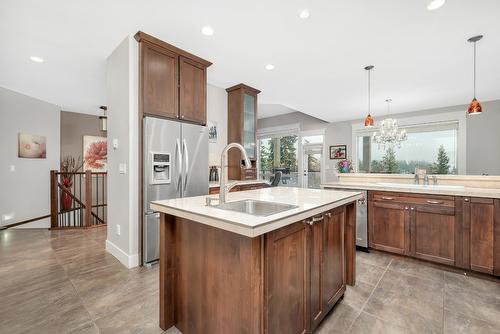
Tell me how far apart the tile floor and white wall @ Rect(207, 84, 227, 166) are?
2.29 meters

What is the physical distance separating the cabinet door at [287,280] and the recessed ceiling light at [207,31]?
2317 mm

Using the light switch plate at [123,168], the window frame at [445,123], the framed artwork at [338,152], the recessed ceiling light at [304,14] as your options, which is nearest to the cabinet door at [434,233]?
the recessed ceiling light at [304,14]

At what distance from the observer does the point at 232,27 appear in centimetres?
250

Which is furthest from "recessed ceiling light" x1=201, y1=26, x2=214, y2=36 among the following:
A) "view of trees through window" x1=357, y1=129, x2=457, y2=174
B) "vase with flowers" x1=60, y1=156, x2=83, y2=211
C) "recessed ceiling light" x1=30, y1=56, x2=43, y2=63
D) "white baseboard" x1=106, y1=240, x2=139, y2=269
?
"view of trees through window" x1=357, y1=129, x2=457, y2=174

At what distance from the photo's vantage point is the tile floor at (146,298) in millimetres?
1633

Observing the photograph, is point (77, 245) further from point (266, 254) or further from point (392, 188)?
point (392, 188)

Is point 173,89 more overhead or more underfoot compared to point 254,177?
more overhead

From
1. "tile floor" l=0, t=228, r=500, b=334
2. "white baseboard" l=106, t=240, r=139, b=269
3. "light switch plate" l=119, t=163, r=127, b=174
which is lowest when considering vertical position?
"tile floor" l=0, t=228, r=500, b=334

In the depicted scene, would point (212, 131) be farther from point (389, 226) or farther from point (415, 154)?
point (415, 154)

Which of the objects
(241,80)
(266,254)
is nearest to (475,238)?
(266,254)

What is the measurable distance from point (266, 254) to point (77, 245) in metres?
3.41

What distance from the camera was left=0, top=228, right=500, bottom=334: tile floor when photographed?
1.63 metres

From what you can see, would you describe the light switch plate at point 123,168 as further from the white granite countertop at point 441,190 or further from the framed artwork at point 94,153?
the framed artwork at point 94,153

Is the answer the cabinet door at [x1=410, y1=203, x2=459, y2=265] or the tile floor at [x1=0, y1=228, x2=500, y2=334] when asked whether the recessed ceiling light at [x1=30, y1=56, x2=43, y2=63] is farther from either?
the cabinet door at [x1=410, y1=203, x2=459, y2=265]
